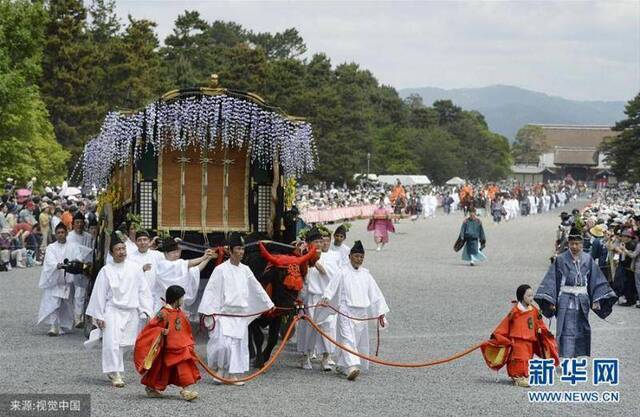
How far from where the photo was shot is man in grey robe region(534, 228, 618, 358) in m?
12.4

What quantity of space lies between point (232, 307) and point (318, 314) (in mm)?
1292

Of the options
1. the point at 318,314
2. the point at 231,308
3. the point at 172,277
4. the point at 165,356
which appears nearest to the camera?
the point at 165,356

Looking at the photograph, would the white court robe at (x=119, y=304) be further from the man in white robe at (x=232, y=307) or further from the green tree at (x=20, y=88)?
the green tree at (x=20, y=88)

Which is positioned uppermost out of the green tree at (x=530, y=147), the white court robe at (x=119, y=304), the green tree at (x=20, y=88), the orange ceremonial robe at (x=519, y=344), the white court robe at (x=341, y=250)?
the green tree at (x=530, y=147)

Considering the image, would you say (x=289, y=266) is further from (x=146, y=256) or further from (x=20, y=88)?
(x=20, y=88)

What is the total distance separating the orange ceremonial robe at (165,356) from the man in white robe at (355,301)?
238 cm

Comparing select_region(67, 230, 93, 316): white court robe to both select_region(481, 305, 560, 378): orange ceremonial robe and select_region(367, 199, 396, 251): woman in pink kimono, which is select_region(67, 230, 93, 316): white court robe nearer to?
select_region(481, 305, 560, 378): orange ceremonial robe

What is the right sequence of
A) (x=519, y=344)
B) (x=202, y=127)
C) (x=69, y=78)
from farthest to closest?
(x=69, y=78)
(x=202, y=127)
(x=519, y=344)

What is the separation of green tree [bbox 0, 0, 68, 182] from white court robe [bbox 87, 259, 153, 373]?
24141 mm

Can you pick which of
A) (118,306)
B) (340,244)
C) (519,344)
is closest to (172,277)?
(118,306)

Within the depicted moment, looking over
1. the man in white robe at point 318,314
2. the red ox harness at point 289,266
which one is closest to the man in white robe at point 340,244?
the man in white robe at point 318,314

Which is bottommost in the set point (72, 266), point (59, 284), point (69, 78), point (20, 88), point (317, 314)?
point (317, 314)

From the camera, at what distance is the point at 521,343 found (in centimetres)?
1137

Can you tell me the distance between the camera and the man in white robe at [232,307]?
38.0ft
